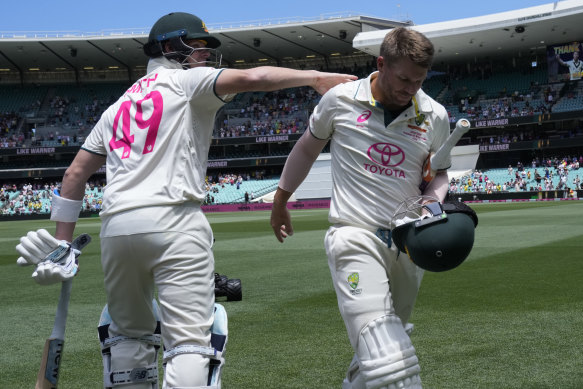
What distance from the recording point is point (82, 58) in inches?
2689

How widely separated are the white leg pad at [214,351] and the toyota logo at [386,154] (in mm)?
1309

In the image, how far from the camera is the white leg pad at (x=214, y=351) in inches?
133

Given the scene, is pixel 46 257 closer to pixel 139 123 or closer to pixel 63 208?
pixel 63 208

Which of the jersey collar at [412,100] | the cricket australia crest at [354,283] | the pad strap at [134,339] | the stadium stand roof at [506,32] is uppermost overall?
the stadium stand roof at [506,32]

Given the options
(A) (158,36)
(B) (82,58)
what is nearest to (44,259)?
(A) (158,36)

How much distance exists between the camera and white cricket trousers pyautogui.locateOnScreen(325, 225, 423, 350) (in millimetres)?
3729

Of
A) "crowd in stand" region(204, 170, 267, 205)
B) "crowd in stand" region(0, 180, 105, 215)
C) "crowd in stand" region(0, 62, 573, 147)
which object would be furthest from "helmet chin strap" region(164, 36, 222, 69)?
"crowd in stand" region(0, 62, 573, 147)

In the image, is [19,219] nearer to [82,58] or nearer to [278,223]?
[82,58]

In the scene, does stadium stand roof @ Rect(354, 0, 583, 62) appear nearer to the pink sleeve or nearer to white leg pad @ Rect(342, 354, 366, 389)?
the pink sleeve

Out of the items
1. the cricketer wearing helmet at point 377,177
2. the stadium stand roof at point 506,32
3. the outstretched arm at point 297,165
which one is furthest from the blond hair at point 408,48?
the stadium stand roof at point 506,32

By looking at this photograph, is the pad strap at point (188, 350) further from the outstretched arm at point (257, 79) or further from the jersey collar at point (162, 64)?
the jersey collar at point (162, 64)

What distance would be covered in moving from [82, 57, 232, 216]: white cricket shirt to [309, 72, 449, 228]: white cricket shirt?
33.9 inches

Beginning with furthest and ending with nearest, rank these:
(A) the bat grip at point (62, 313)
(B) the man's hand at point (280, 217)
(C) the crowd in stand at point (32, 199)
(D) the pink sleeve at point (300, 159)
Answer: (C) the crowd in stand at point (32, 199) → (B) the man's hand at point (280, 217) → (D) the pink sleeve at point (300, 159) → (A) the bat grip at point (62, 313)

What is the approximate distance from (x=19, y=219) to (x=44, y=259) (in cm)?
5270
